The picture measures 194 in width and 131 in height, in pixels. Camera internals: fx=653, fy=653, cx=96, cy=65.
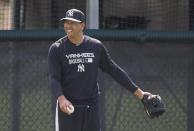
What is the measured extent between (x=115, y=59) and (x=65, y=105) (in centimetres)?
187

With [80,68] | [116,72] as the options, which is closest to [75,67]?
[80,68]

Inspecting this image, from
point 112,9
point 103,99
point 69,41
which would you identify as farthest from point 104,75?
point 69,41

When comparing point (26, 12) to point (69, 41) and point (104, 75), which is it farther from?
point (69, 41)

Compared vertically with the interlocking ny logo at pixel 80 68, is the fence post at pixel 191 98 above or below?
below

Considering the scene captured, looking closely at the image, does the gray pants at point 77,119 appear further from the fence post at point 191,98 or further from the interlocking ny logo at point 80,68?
the fence post at point 191,98

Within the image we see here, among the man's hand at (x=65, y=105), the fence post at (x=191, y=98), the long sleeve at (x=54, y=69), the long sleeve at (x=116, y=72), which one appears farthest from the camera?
the fence post at (x=191, y=98)

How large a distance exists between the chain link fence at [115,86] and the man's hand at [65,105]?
66.5 inches

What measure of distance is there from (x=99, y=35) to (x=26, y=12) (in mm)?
905

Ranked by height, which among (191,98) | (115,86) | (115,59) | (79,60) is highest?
(79,60)

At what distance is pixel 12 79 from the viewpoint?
6.84 metres

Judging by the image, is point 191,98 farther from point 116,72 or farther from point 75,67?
point 75,67

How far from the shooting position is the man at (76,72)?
5414mm

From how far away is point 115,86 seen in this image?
22.8ft

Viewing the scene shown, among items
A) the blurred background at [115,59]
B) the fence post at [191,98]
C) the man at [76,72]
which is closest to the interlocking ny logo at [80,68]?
the man at [76,72]
